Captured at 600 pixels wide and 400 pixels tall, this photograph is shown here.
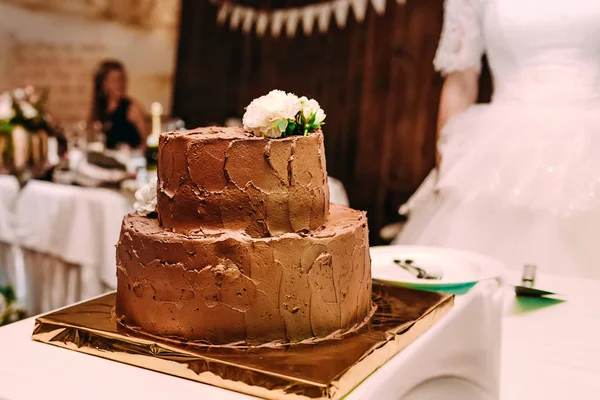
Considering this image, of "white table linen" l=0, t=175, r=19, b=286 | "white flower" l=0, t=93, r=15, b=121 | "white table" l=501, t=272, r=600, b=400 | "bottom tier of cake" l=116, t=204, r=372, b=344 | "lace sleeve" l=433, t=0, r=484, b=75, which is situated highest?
"lace sleeve" l=433, t=0, r=484, b=75

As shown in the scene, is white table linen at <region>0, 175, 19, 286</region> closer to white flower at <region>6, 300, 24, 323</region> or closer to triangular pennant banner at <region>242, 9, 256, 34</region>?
white flower at <region>6, 300, 24, 323</region>

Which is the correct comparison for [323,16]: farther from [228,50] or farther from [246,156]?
[246,156]

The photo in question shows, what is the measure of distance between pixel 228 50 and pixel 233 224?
14.9 ft

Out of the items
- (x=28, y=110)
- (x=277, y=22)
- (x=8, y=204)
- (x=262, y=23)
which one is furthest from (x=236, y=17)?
(x=8, y=204)

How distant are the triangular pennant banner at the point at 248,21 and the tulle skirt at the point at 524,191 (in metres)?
2.74

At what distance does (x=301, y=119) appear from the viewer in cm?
92

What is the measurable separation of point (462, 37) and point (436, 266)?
5.77 ft

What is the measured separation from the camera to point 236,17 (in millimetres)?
5109

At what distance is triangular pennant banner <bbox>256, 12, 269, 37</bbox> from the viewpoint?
492cm

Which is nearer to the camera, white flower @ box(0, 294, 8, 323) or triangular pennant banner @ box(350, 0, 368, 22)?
white flower @ box(0, 294, 8, 323)

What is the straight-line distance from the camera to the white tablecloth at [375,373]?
Answer: 2.47 ft

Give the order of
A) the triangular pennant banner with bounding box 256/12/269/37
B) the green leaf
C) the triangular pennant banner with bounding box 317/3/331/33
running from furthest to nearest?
the triangular pennant banner with bounding box 256/12/269/37 < the triangular pennant banner with bounding box 317/3/331/33 < the green leaf

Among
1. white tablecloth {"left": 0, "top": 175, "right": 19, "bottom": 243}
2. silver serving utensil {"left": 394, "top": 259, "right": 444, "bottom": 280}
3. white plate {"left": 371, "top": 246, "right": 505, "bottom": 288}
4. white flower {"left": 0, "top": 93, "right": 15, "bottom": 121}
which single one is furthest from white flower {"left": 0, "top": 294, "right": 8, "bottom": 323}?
silver serving utensil {"left": 394, "top": 259, "right": 444, "bottom": 280}

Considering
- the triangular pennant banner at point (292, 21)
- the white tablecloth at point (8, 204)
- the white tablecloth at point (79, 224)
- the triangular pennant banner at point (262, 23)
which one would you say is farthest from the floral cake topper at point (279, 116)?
the triangular pennant banner at point (262, 23)
